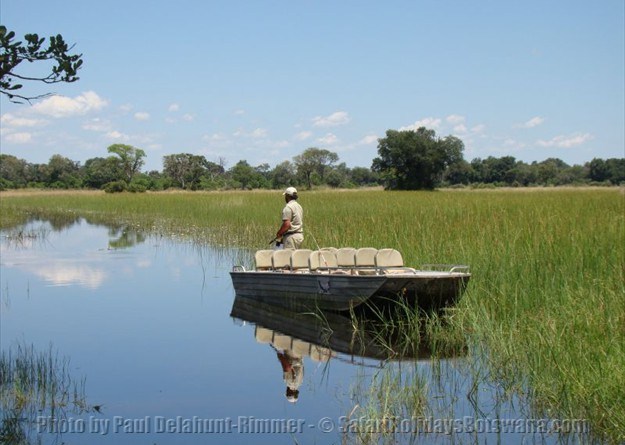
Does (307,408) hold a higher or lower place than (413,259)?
lower

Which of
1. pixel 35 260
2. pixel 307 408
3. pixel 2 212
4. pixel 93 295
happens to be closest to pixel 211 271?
pixel 93 295

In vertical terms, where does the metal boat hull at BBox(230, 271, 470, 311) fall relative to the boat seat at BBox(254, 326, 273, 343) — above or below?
above

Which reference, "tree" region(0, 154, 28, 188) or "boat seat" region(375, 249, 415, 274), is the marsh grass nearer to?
"boat seat" region(375, 249, 415, 274)

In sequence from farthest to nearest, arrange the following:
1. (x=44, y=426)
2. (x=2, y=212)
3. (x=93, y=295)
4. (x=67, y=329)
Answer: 1. (x=2, y=212)
2. (x=93, y=295)
3. (x=67, y=329)
4. (x=44, y=426)

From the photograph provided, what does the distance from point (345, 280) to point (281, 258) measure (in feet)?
7.17

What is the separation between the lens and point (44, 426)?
7.41 metres

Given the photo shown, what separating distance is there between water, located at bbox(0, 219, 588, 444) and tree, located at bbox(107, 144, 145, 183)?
92940mm

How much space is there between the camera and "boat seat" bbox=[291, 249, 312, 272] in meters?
13.4

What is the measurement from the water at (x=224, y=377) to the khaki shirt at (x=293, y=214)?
1558mm

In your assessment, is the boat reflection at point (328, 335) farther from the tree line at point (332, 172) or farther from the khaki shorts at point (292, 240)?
the tree line at point (332, 172)

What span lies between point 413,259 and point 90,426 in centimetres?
768

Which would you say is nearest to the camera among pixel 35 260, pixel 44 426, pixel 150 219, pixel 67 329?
pixel 44 426

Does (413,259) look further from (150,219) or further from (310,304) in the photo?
(150,219)

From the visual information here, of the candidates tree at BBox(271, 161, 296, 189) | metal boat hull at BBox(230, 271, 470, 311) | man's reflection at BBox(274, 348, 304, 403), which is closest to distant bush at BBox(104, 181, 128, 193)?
tree at BBox(271, 161, 296, 189)
